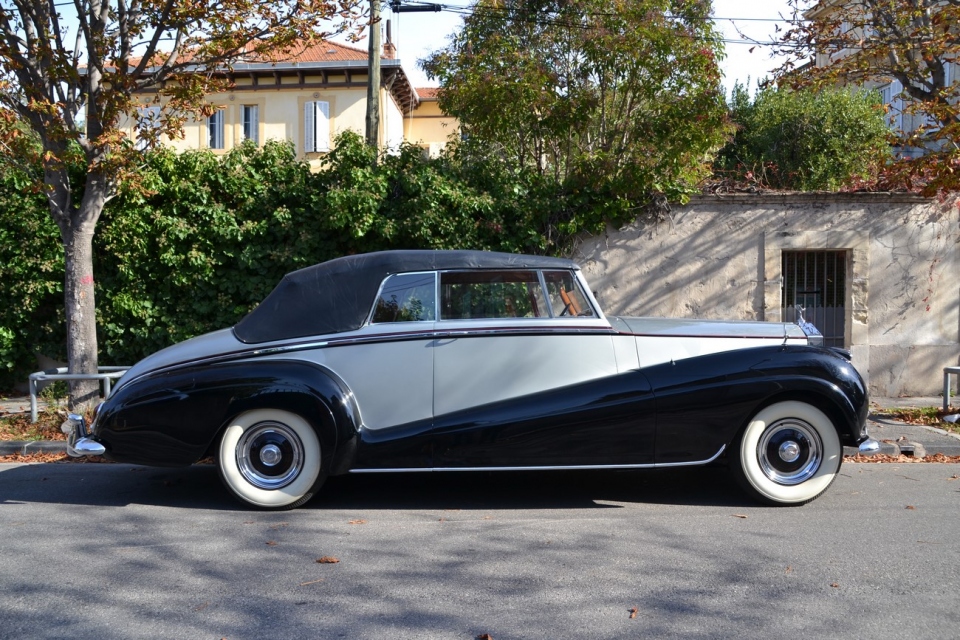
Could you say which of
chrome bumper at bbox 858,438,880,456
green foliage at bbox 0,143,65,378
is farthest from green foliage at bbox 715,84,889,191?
chrome bumper at bbox 858,438,880,456

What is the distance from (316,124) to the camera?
2628 cm

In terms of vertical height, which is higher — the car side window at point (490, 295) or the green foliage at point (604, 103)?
the green foliage at point (604, 103)

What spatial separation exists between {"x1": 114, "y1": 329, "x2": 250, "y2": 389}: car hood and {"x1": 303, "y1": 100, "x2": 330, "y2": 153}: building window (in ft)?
68.6

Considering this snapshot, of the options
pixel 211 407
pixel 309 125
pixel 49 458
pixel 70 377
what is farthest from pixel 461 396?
pixel 309 125

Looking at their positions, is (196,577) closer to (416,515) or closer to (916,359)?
(416,515)

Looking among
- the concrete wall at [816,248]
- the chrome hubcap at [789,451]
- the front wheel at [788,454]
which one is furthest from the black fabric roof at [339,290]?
the concrete wall at [816,248]

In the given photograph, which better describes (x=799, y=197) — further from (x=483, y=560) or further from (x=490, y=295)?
(x=483, y=560)

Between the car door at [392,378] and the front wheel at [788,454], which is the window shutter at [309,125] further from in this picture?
the front wheel at [788,454]

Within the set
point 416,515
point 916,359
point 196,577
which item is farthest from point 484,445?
point 916,359

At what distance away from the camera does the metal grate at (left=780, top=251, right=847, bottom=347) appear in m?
11.6

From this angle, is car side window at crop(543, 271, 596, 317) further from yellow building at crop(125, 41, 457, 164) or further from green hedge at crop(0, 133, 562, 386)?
yellow building at crop(125, 41, 457, 164)

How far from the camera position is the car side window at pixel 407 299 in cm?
611

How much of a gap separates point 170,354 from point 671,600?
386 cm

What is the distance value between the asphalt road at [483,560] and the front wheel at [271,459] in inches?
5.6
